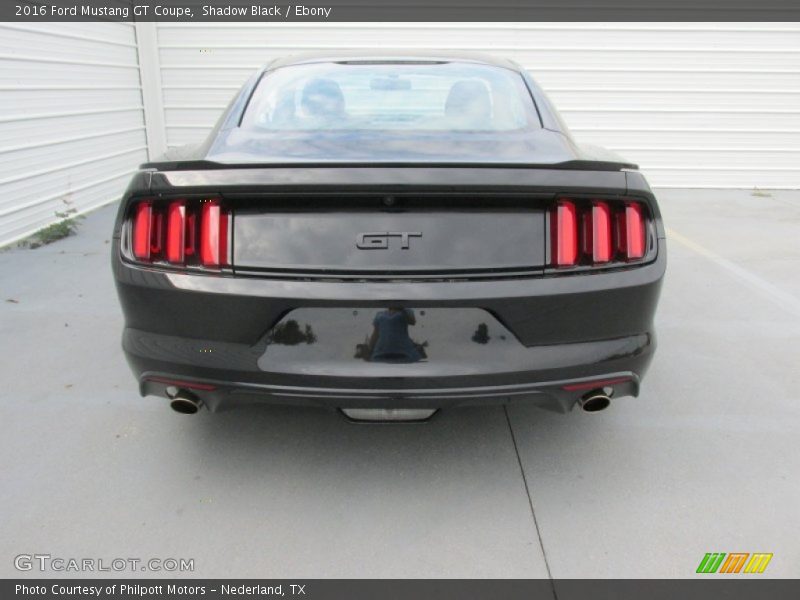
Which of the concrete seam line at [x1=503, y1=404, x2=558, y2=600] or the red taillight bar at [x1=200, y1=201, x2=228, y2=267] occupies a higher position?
the red taillight bar at [x1=200, y1=201, x2=228, y2=267]

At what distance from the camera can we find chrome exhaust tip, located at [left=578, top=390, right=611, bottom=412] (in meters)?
2.16

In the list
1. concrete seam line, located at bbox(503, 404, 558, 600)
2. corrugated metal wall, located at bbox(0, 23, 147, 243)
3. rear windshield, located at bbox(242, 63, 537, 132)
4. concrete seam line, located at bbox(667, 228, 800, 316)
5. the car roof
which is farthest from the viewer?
corrugated metal wall, located at bbox(0, 23, 147, 243)

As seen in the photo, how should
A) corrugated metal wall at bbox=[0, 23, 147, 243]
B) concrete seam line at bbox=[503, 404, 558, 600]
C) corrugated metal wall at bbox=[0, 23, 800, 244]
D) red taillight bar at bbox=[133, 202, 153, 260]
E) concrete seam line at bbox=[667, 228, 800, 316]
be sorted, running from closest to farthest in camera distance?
concrete seam line at bbox=[503, 404, 558, 600]
red taillight bar at bbox=[133, 202, 153, 260]
concrete seam line at bbox=[667, 228, 800, 316]
corrugated metal wall at bbox=[0, 23, 147, 243]
corrugated metal wall at bbox=[0, 23, 800, 244]

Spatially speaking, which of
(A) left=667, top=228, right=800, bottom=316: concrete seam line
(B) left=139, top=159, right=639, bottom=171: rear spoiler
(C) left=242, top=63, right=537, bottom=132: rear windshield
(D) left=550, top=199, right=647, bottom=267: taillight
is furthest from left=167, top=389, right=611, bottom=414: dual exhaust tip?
(A) left=667, top=228, right=800, bottom=316: concrete seam line

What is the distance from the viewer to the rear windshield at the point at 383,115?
2.16 meters

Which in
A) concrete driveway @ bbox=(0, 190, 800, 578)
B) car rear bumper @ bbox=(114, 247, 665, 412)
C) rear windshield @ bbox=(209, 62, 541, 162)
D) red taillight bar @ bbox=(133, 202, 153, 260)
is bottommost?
concrete driveway @ bbox=(0, 190, 800, 578)

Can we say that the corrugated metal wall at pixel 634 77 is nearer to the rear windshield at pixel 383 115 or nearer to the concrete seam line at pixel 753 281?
the concrete seam line at pixel 753 281

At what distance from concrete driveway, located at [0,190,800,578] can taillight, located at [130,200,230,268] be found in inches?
35.3

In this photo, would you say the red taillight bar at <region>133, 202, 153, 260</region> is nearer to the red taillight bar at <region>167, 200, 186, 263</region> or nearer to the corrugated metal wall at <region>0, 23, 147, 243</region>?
the red taillight bar at <region>167, 200, 186, 263</region>

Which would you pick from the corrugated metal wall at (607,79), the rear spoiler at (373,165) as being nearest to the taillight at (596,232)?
the rear spoiler at (373,165)

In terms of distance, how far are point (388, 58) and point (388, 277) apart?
168cm

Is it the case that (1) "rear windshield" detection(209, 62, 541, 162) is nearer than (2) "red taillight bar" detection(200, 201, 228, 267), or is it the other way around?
(2) "red taillight bar" detection(200, 201, 228, 267)

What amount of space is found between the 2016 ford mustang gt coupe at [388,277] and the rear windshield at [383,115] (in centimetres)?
3
